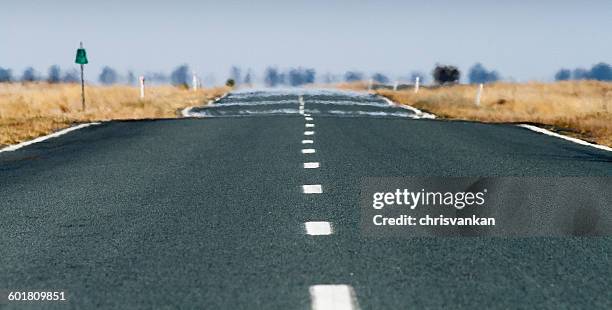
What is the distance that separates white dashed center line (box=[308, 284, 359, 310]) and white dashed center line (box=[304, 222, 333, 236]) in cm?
179

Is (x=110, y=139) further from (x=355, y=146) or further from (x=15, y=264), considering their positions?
(x=15, y=264)

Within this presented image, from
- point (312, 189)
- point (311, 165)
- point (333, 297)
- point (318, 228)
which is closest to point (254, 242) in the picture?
point (318, 228)

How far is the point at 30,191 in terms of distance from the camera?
33.4 ft

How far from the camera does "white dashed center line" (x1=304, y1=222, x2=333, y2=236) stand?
7461 millimetres

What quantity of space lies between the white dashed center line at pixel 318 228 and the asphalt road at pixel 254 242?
0.26 ft

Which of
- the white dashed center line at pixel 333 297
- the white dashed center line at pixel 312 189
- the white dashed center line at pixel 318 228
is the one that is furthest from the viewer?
the white dashed center line at pixel 312 189

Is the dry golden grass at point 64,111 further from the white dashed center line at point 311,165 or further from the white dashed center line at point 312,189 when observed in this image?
the white dashed center line at point 312,189

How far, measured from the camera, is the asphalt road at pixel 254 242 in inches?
215

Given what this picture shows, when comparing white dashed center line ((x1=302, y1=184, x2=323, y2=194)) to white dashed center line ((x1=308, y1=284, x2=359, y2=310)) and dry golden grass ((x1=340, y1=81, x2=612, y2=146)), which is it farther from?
dry golden grass ((x1=340, y1=81, x2=612, y2=146))

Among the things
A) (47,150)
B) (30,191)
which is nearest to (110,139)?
(47,150)

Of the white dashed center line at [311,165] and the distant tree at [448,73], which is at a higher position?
the white dashed center line at [311,165]

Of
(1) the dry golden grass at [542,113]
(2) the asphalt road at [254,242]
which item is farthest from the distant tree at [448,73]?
(2) the asphalt road at [254,242]

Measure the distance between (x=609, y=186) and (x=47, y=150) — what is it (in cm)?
884

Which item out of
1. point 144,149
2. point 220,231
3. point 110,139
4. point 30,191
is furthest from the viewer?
point 110,139
